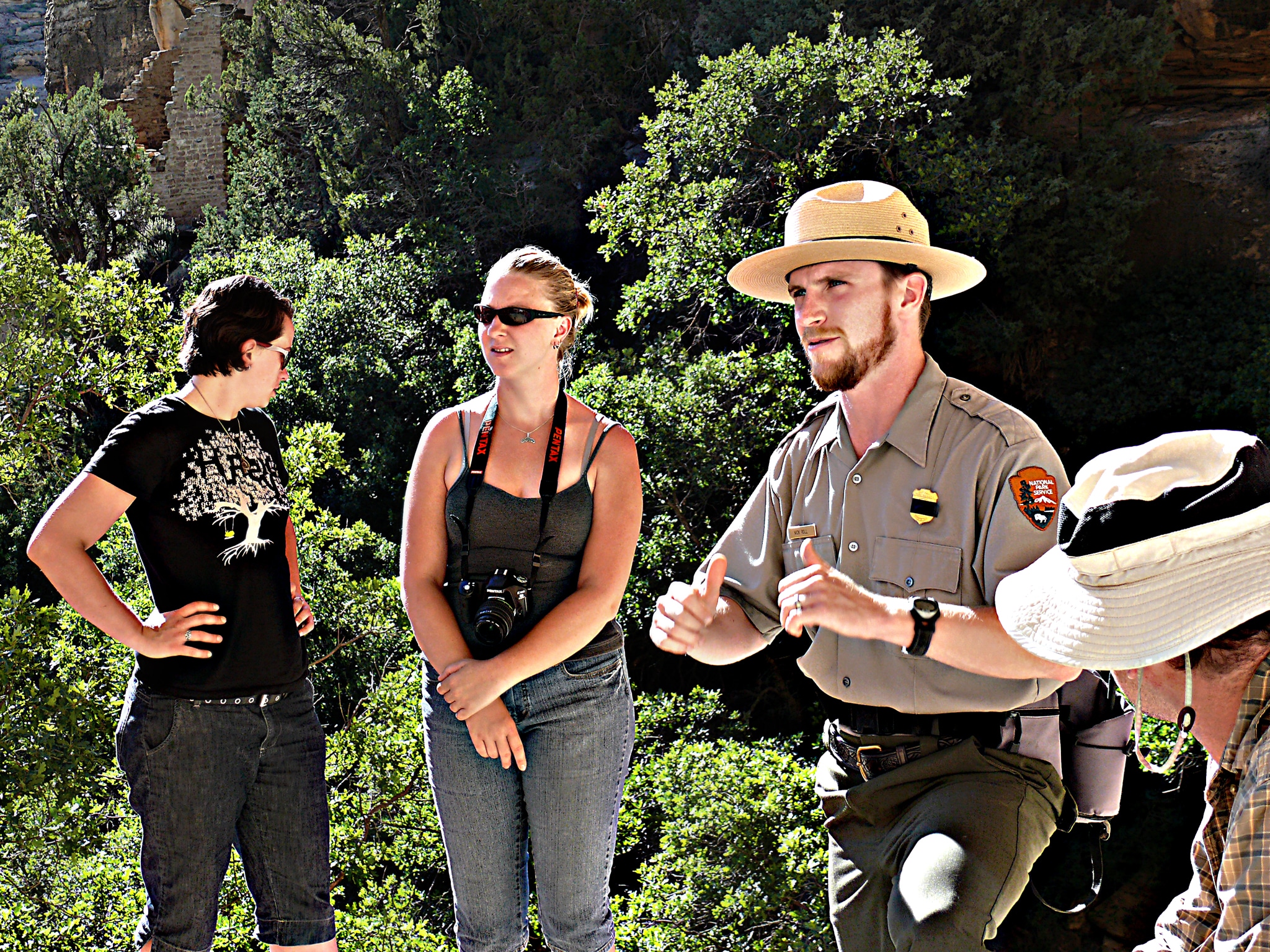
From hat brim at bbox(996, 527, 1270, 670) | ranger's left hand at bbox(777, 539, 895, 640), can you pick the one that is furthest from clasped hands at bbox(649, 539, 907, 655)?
hat brim at bbox(996, 527, 1270, 670)

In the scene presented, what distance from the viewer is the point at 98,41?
28.9 m

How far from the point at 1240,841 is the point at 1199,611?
0.27 meters

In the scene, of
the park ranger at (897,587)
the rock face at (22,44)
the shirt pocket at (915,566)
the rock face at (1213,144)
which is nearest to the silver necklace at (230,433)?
the park ranger at (897,587)

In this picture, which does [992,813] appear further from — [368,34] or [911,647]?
[368,34]

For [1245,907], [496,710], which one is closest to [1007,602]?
→ [1245,907]

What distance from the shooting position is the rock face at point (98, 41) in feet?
93.5

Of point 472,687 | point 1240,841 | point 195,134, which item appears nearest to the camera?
point 1240,841

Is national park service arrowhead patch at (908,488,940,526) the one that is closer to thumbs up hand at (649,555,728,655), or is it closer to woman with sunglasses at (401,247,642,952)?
thumbs up hand at (649,555,728,655)

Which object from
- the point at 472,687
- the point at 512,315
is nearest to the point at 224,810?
the point at 472,687

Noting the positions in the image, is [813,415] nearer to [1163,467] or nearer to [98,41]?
[1163,467]

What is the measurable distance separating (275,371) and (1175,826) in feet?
36.2

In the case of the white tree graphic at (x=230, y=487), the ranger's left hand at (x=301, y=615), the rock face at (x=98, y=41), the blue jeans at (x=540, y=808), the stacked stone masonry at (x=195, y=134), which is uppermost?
the rock face at (x=98, y=41)

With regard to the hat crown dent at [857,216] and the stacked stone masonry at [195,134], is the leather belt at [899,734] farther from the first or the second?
the stacked stone masonry at [195,134]

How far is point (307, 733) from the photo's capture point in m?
2.63
